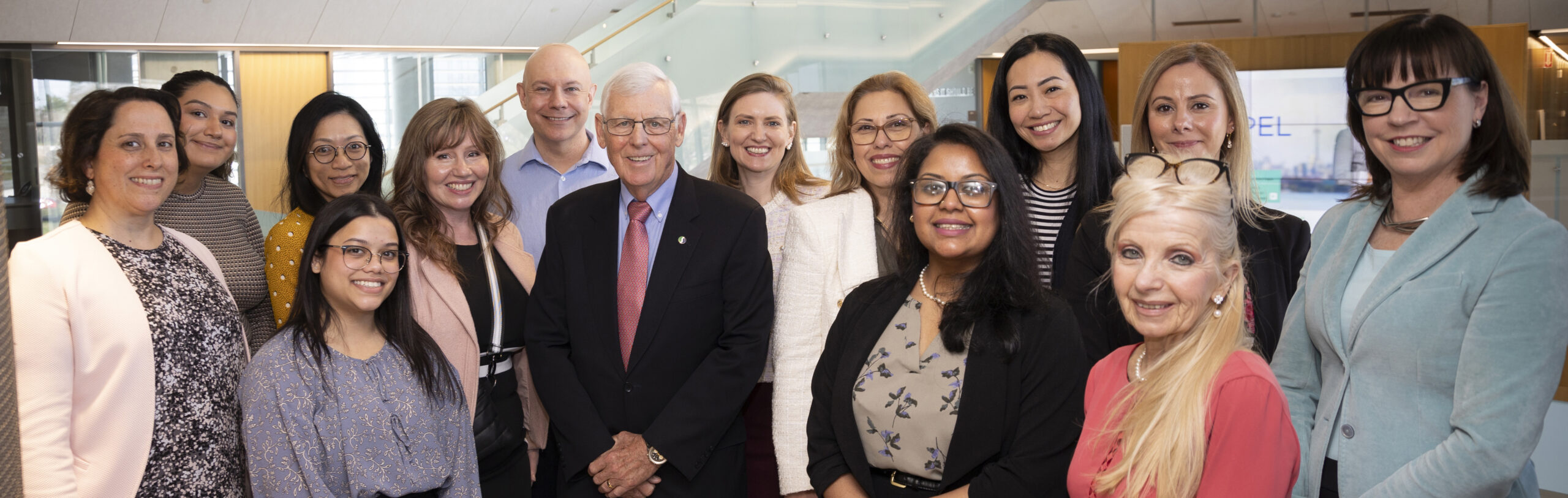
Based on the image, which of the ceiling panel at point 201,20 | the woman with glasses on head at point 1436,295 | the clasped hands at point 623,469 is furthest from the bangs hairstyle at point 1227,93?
the ceiling panel at point 201,20

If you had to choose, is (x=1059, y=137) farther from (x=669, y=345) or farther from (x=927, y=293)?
(x=669, y=345)

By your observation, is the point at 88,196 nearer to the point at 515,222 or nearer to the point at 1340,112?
the point at 515,222

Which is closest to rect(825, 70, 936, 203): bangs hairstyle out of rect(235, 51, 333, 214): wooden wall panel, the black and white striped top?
the black and white striped top

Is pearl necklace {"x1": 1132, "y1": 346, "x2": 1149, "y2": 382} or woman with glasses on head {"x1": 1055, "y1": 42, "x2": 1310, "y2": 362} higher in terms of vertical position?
woman with glasses on head {"x1": 1055, "y1": 42, "x2": 1310, "y2": 362}

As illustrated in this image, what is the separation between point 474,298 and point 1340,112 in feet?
26.1

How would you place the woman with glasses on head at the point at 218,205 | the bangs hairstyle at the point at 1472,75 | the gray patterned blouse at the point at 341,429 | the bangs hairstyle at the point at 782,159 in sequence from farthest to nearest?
the bangs hairstyle at the point at 782,159 → the woman with glasses on head at the point at 218,205 → the gray patterned blouse at the point at 341,429 → the bangs hairstyle at the point at 1472,75

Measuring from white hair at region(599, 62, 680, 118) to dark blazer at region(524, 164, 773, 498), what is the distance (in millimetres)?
331

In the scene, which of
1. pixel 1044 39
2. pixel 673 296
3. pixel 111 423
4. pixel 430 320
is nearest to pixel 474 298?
pixel 430 320

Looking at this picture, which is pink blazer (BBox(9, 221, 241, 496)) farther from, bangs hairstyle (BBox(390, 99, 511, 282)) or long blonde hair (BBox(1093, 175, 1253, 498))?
long blonde hair (BBox(1093, 175, 1253, 498))

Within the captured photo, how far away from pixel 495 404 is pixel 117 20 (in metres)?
7.48

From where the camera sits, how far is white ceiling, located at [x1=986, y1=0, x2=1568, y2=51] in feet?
27.9

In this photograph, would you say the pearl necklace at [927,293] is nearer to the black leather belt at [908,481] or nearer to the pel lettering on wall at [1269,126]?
the black leather belt at [908,481]

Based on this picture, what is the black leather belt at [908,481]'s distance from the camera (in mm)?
2109

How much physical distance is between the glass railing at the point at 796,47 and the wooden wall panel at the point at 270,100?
354cm
